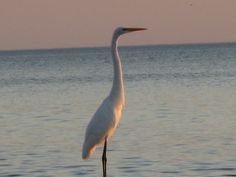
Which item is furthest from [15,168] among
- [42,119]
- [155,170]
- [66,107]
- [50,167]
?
[66,107]

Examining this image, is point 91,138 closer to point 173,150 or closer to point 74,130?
point 173,150

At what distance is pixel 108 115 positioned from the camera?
44.5 ft

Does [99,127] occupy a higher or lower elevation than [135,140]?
higher

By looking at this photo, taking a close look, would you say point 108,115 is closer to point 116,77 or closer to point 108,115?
point 108,115

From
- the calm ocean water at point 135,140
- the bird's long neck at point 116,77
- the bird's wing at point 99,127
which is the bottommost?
the calm ocean water at point 135,140

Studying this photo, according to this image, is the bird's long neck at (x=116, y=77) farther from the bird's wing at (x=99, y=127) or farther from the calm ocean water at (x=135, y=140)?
the calm ocean water at (x=135, y=140)

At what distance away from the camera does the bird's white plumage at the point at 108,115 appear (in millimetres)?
13508

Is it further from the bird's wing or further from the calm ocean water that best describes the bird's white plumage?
the calm ocean water

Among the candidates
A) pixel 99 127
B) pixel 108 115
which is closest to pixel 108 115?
pixel 108 115

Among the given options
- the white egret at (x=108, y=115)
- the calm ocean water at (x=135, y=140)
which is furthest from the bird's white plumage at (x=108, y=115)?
the calm ocean water at (x=135, y=140)

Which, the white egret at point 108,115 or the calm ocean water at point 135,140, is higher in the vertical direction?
the white egret at point 108,115

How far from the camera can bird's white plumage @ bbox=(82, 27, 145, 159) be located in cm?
1351

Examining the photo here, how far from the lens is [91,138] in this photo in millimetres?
13508

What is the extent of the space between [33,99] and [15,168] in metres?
22.0
